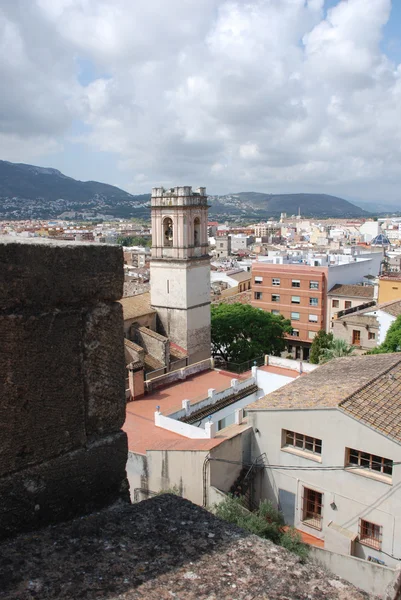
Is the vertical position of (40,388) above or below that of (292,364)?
above

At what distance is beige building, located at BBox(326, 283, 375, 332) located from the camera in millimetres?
42406

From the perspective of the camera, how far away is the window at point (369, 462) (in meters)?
13.1

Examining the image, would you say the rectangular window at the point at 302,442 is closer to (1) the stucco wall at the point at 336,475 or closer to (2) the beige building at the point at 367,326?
(1) the stucco wall at the point at 336,475

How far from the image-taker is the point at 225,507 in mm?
12242

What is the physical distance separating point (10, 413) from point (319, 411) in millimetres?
12612

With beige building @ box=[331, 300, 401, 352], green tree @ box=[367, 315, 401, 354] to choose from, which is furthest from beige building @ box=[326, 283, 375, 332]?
green tree @ box=[367, 315, 401, 354]

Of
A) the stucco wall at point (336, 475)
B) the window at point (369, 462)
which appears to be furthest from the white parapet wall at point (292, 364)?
the window at point (369, 462)

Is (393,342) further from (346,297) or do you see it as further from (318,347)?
(346,297)

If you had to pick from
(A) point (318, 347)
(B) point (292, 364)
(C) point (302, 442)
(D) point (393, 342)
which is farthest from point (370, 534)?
(A) point (318, 347)

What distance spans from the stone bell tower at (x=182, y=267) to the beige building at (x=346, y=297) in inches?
649

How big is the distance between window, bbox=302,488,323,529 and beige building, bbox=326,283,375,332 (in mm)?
29407

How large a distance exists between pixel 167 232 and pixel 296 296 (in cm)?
1897

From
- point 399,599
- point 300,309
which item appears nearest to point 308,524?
point 399,599

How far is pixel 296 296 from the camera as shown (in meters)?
45.4
